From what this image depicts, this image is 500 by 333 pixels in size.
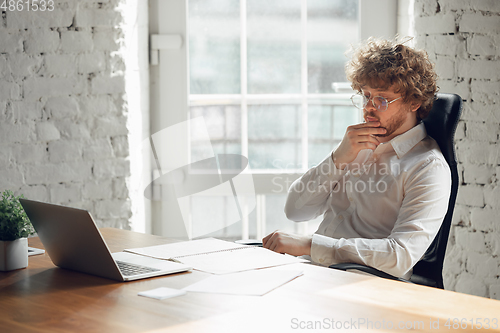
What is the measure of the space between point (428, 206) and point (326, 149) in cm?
122

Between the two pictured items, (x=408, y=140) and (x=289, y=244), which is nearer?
(x=289, y=244)

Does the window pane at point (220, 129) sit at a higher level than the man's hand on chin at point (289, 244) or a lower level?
higher

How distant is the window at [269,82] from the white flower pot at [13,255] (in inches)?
58.9

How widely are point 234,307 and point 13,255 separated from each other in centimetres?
64

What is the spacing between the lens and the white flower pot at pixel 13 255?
126 cm

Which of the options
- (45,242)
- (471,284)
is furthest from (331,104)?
(45,242)

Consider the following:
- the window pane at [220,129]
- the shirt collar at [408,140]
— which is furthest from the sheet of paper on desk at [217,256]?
the window pane at [220,129]

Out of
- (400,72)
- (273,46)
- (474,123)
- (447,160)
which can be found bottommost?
(447,160)

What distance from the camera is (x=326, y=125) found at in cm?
276

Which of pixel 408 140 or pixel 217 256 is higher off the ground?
pixel 408 140

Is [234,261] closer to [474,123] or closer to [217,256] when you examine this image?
[217,256]

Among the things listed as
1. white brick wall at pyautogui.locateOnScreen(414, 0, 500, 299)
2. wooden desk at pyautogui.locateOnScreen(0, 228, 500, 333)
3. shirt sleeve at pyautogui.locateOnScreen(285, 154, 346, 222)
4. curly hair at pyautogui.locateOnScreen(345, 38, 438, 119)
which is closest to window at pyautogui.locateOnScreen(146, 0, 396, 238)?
white brick wall at pyautogui.locateOnScreen(414, 0, 500, 299)

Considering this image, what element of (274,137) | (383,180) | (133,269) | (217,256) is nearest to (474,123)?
(383,180)

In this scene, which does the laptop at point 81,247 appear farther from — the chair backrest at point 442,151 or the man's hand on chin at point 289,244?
the chair backrest at point 442,151
